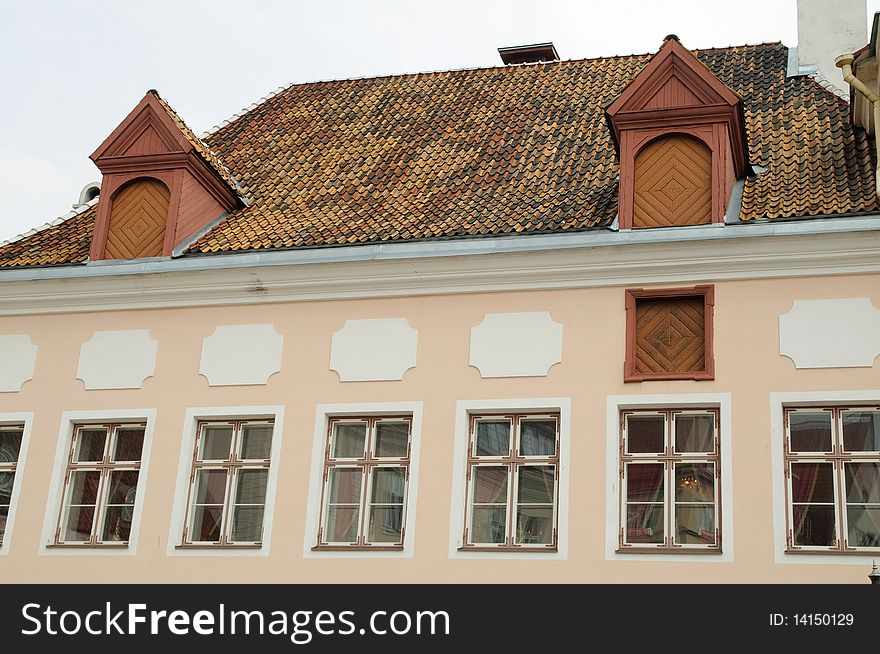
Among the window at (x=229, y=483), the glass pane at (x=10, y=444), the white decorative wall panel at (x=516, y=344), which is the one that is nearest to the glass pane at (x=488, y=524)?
the white decorative wall panel at (x=516, y=344)

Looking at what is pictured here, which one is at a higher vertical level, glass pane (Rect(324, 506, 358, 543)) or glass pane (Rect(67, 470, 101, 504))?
glass pane (Rect(67, 470, 101, 504))

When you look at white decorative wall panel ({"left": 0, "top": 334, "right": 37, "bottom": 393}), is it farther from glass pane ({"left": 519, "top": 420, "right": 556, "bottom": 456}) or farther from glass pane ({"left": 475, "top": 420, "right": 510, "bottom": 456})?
glass pane ({"left": 519, "top": 420, "right": 556, "bottom": 456})

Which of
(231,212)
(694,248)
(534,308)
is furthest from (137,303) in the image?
(694,248)

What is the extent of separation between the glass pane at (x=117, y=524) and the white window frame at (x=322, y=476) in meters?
2.05

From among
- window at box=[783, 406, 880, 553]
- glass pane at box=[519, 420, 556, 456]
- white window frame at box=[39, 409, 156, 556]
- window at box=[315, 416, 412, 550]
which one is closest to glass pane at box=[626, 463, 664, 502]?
glass pane at box=[519, 420, 556, 456]

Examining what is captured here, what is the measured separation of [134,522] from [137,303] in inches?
98.6

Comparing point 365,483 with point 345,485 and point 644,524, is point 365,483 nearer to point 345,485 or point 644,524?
point 345,485

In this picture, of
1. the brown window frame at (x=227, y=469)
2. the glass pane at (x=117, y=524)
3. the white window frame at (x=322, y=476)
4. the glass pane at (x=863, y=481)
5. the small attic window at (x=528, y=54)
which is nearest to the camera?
the glass pane at (x=863, y=481)

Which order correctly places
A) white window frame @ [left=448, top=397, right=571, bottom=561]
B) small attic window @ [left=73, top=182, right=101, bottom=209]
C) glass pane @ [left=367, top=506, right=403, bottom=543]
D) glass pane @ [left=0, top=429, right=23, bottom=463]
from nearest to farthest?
white window frame @ [left=448, top=397, right=571, bottom=561], glass pane @ [left=367, top=506, right=403, bottom=543], glass pane @ [left=0, top=429, right=23, bottom=463], small attic window @ [left=73, top=182, right=101, bottom=209]

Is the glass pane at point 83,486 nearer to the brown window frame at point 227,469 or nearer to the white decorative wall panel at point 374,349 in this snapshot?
the brown window frame at point 227,469

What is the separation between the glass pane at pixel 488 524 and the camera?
13.1 meters

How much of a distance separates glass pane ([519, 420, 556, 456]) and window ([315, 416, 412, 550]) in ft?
3.87

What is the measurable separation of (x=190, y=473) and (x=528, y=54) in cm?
947

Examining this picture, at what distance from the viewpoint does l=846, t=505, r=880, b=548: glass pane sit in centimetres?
1220
